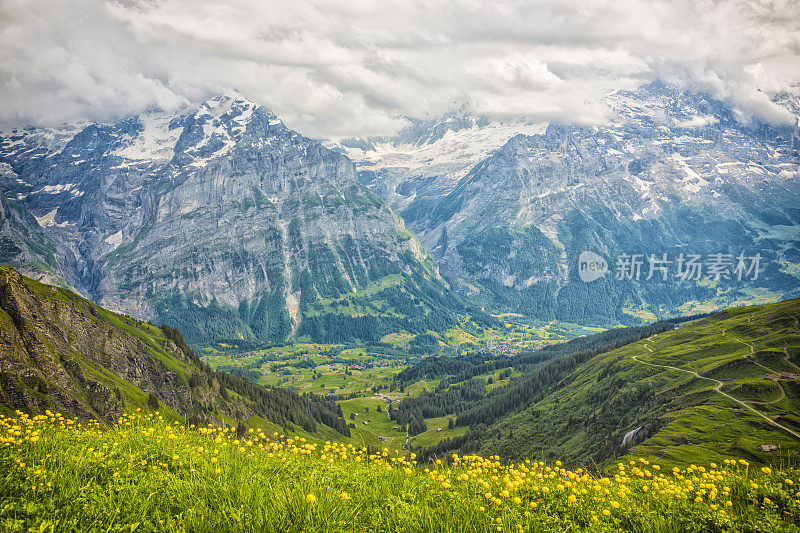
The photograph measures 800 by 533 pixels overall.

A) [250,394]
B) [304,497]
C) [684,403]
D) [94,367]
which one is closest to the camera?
[304,497]

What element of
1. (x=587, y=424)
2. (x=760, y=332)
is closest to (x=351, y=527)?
(x=587, y=424)

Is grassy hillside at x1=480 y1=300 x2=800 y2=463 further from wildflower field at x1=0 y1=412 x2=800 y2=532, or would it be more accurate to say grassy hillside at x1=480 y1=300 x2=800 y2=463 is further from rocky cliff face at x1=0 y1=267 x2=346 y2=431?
rocky cliff face at x1=0 y1=267 x2=346 y2=431

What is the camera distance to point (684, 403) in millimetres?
117812

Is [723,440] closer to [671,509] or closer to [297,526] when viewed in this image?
[671,509]

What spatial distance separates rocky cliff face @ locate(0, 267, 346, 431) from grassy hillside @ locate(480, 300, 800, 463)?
100638mm

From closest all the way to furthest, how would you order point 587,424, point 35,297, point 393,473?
point 393,473 < point 35,297 < point 587,424

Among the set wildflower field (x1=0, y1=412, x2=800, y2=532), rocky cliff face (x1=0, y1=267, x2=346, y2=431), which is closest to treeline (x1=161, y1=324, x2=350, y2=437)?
rocky cliff face (x1=0, y1=267, x2=346, y2=431)

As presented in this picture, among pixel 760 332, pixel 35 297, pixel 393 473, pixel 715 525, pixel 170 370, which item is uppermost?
pixel 715 525

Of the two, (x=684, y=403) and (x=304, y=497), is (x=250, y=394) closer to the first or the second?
Answer: (x=684, y=403)

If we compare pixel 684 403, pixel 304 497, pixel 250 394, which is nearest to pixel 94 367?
pixel 250 394

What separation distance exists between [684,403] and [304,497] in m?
139

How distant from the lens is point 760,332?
15762cm

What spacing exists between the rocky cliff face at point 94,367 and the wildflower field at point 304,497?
6555cm

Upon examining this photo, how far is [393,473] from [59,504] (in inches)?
317
